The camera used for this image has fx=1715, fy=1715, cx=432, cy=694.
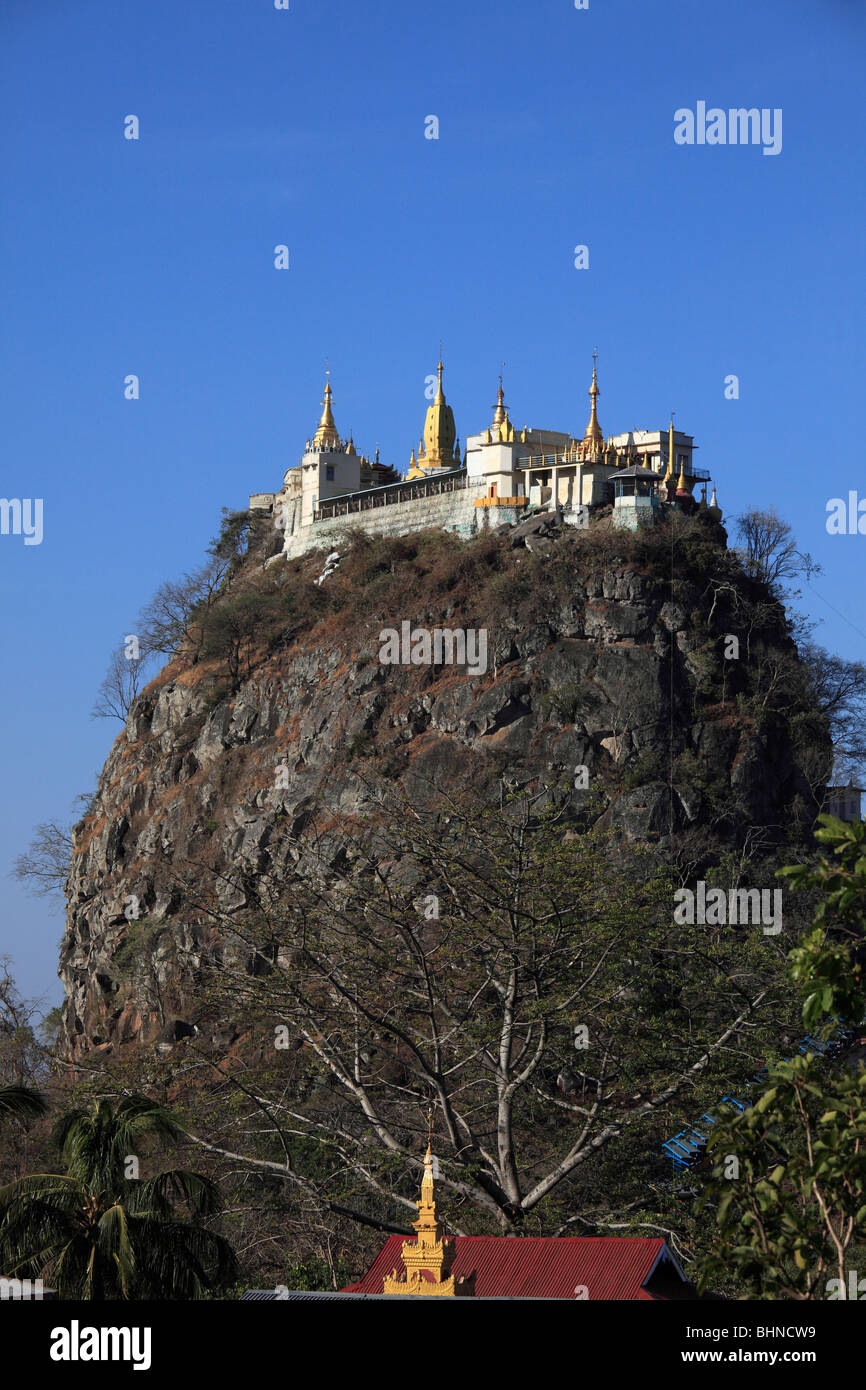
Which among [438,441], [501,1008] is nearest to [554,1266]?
[501,1008]

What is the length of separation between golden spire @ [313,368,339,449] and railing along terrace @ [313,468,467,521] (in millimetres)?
4170

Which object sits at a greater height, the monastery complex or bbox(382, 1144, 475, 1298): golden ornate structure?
the monastery complex

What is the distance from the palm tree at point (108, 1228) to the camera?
19297mm

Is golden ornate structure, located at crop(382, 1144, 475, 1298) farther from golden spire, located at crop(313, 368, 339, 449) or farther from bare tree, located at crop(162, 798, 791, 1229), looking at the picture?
golden spire, located at crop(313, 368, 339, 449)

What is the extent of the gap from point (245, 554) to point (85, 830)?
684 inches

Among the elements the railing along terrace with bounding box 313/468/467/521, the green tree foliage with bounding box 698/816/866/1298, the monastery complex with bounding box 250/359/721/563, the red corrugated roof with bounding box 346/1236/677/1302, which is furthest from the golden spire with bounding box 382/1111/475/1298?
the railing along terrace with bounding box 313/468/467/521

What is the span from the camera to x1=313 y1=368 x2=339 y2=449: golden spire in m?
90.1

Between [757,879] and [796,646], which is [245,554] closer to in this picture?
[796,646]

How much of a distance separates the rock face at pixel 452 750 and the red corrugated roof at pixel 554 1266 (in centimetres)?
3555

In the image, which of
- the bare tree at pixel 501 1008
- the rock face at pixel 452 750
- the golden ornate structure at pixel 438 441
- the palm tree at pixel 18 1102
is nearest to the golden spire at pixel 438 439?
the golden ornate structure at pixel 438 441

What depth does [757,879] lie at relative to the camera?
59.6 metres

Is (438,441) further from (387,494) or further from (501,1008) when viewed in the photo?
(501,1008)

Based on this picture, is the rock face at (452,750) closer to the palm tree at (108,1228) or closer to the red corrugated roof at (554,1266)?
the red corrugated roof at (554,1266)
